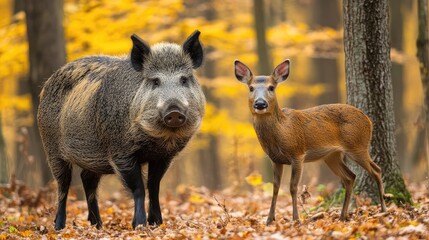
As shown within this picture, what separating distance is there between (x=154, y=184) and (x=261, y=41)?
7.76 m

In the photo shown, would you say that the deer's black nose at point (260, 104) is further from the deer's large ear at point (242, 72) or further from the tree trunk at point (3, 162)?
the tree trunk at point (3, 162)

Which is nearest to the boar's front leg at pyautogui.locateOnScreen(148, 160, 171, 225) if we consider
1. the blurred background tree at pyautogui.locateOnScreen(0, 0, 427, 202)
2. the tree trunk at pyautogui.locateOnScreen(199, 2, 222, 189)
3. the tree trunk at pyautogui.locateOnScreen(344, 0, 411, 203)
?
the tree trunk at pyautogui.locateOnScreen(344, 0, 411, 203)


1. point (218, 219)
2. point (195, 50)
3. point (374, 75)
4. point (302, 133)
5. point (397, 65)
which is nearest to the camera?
point (302, 133)

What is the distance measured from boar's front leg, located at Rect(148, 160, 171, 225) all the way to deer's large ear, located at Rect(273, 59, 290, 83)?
5.98 ft

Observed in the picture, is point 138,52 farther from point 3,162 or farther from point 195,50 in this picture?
point 3,162

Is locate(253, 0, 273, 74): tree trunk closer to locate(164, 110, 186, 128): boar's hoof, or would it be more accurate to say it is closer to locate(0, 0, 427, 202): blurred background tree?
locate(0, 0, 427, 202): blurred background tree

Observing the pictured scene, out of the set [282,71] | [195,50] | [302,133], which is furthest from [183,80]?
[302,133]

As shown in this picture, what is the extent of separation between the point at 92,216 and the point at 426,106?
15.0ft

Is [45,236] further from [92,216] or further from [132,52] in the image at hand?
[132,52]

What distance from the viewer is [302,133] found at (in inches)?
318

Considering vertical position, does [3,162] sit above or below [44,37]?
below

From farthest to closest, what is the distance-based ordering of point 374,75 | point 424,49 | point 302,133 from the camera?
1. point 424,49
2. point 374,75
3. point 302,133

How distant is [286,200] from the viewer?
12672 millimetres

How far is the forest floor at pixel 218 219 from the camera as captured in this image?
6.53 metres
